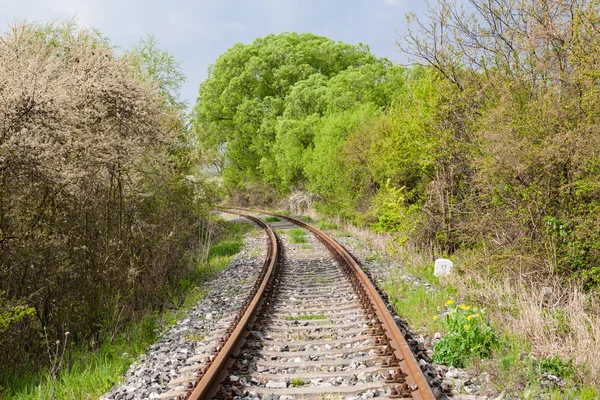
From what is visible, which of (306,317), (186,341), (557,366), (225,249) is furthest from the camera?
(225,249)

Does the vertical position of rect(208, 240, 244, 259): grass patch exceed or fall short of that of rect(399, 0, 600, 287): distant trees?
it falls short

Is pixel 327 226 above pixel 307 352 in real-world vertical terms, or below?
above

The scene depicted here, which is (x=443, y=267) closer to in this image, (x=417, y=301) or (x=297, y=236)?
(x=417, y=301)

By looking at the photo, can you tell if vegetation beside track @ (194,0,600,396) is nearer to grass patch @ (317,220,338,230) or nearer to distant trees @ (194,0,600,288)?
distant trees @ (194,0,600,288)

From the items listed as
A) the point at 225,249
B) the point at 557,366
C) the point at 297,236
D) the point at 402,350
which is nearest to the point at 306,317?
the point at 402,350

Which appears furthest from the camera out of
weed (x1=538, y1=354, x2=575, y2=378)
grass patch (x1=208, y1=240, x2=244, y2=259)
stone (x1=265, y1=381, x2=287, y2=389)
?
grass patch (x1=208, y1=240, x2=244, y2=259)

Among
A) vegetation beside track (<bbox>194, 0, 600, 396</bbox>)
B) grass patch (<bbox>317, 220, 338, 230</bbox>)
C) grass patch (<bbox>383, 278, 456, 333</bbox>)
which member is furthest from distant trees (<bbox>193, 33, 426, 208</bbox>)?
grass patch (<bbox>383, 278, 456, 333</bbox>)

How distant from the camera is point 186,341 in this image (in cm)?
681

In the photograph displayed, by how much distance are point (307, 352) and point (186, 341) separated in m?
1.87

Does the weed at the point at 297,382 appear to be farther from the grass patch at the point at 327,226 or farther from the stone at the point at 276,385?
the grass patch at the point at 327,226

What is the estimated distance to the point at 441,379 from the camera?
5.12 m

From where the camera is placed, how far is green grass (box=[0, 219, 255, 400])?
553 centimetres

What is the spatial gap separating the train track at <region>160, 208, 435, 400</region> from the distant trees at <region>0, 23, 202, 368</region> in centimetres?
224

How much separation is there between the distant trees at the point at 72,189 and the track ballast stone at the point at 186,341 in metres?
1.17
